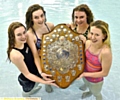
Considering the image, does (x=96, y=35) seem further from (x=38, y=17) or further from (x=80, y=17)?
(x=38, y=17)

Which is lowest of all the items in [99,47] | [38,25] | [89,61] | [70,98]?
[70,98]

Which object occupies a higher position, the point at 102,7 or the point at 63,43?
the point at 63,43

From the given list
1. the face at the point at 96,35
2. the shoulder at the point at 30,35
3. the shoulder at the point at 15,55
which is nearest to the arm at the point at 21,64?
the shoulder at the point at 15,55

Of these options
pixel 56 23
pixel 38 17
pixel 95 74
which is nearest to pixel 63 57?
pixel 95 74

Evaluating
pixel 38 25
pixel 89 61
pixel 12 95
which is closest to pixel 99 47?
pixel 89 61

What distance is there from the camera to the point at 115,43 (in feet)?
10.1

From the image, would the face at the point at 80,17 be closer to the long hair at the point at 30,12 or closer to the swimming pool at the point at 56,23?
the long hair at the point at 30,12

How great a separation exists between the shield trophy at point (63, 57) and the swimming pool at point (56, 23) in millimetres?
550

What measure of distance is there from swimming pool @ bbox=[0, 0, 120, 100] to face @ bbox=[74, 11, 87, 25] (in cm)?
75

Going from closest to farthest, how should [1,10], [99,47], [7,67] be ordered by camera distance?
[99,47]
[7,67]
[1,10]

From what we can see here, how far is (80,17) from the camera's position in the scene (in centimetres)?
183

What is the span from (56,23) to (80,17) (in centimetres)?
179

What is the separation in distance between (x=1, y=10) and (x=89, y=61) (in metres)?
2.80

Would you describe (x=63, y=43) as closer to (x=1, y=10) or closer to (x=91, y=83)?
(x=91, y=83)
